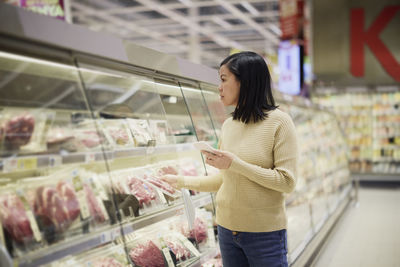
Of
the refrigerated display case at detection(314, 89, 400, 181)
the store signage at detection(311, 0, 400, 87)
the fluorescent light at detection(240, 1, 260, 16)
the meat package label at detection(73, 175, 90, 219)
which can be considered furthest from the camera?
the fluorescent light at detection(240, 1, 260, 16)

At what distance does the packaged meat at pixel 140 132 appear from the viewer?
86.7 inches

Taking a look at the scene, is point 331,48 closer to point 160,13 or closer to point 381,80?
point 381,80

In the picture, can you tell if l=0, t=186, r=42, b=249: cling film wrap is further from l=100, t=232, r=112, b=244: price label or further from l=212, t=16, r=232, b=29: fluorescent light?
l=212, t=16, r=232, b=29: fluorescent light

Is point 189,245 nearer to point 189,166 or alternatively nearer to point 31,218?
point 189,166

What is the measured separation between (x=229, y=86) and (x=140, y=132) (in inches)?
25.7

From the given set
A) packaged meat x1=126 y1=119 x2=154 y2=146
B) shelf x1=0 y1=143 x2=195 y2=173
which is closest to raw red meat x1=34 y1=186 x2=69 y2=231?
shelf x1=0 y1=143 x2=195 y2=173

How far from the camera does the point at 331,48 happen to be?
10.5 metres

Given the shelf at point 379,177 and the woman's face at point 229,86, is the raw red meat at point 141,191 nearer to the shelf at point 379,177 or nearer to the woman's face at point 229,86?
the woman's face at point 229,86

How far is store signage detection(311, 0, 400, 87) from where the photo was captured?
995 cm

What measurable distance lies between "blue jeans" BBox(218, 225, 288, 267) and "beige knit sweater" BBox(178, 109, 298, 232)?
34mm

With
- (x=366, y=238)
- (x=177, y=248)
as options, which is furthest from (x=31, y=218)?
(x=366, y=238)

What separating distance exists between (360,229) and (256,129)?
4645 mm

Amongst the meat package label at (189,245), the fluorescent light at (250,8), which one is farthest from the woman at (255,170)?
the fluorescent light at (250,8)

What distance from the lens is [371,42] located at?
10156 millimetres
